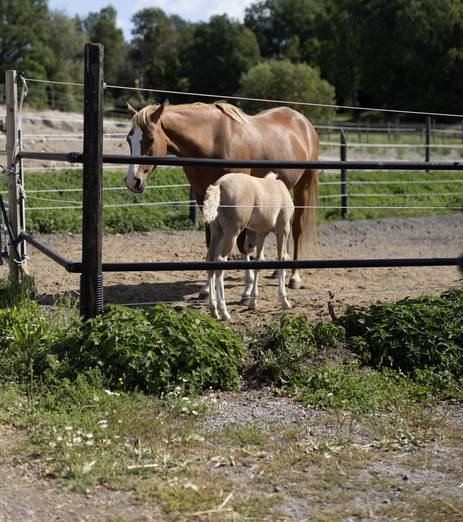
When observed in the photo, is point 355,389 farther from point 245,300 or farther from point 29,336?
point 245,300

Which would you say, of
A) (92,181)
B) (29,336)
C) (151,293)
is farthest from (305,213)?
(29,336)

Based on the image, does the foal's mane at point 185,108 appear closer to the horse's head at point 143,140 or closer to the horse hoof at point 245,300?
the horse's head at point 143,140

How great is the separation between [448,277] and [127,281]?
11.5 ft

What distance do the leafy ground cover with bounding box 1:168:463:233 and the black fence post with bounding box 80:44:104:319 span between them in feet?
16.2

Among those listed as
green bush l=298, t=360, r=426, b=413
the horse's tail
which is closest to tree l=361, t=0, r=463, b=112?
the horse's tail

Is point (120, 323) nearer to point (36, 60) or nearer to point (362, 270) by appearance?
point (362, 270)

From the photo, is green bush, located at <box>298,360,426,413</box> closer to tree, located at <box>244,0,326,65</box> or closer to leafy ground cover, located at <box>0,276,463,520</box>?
leafy ground cover, located at <box>0,276,463,520</box>

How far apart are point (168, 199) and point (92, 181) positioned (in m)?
8.65

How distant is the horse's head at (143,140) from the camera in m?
7.14

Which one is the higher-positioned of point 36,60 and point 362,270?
point 36,60

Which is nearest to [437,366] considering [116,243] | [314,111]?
[116,243]

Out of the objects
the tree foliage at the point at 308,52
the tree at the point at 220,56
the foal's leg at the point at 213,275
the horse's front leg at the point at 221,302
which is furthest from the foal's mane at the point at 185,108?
the tree at the point at 220,56

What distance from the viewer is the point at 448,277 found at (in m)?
8.57

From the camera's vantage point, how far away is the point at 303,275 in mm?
9234
